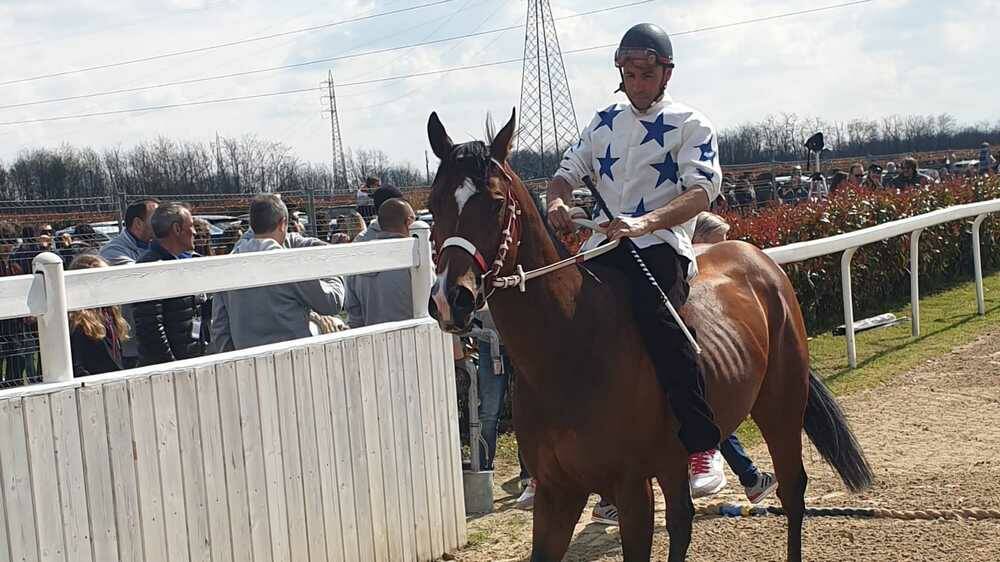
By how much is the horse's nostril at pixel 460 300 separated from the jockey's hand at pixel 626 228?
90 centimetres

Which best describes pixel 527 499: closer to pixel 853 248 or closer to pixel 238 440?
pixel 238 440

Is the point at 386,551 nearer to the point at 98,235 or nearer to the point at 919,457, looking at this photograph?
the point at 919,457

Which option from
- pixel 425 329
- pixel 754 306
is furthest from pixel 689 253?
pixel 425 329

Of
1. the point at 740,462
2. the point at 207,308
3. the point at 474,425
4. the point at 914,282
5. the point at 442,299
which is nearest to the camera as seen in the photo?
the point at 442,299

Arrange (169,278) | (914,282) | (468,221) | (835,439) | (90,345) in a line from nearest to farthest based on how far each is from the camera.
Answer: (468,221) < (169,278) < (90,345) < (835,439) < (914,282)

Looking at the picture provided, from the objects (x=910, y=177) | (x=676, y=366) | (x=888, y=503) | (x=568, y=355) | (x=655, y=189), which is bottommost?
(x=888, y=503)

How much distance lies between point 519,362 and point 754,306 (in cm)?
172

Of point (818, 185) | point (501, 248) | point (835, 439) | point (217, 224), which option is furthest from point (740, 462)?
point (818, 185)

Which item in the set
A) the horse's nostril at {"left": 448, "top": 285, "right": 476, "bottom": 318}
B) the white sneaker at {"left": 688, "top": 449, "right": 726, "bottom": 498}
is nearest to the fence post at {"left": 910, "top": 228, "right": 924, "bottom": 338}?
the white sneaker at {"left": 688, "top": 449, "right": 726, "bottom": 498}

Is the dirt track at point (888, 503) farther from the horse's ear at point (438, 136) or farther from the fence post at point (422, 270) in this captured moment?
the horse's ear at point (438, 136)

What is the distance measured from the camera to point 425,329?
5.71m

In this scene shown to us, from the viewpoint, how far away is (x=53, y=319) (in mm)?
3691

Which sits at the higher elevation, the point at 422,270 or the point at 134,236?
the point at 134,236

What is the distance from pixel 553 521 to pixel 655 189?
4.89ft
